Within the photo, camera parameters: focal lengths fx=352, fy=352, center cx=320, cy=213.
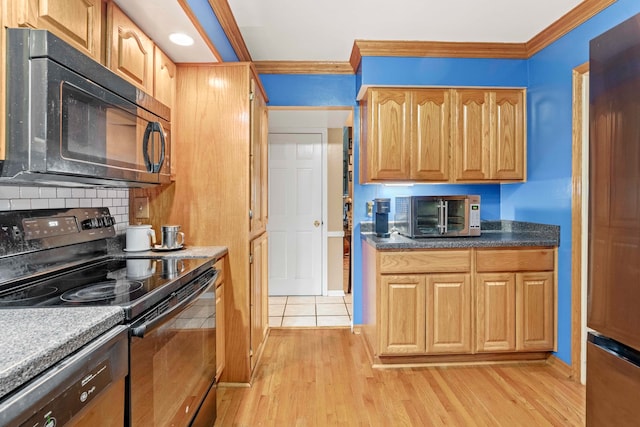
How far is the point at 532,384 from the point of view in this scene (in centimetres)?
228

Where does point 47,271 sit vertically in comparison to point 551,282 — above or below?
above

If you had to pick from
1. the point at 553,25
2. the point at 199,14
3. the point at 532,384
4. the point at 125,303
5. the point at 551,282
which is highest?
the point at 553,25

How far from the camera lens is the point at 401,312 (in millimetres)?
2439

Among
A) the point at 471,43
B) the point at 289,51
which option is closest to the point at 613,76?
the point at 471,43

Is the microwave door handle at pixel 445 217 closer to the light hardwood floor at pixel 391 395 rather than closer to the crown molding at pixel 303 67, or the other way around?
the light hardwood floor at pixel 391 395

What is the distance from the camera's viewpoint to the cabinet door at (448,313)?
8.06 ft

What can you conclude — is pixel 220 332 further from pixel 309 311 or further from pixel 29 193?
pixel 309 311

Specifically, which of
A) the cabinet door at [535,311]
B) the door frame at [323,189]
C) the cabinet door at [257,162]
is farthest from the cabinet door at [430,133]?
the door frame at [323,189]

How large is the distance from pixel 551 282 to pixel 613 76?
189 centimetres

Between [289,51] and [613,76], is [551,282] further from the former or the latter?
[289,51]

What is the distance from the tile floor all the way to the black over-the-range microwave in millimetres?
2304

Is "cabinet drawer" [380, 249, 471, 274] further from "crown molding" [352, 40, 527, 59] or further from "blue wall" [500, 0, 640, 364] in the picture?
"crown molding" [352, 40, 527, 59]

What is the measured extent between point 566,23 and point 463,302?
201cm

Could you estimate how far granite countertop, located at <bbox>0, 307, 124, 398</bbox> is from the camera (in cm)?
68
